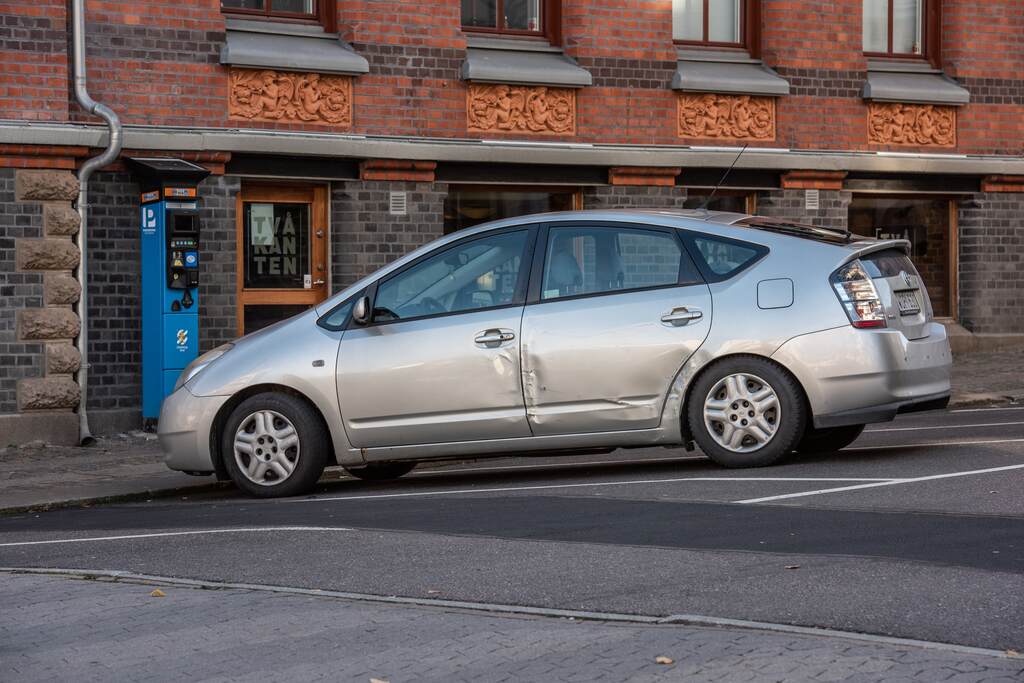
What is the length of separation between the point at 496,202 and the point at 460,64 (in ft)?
5.24

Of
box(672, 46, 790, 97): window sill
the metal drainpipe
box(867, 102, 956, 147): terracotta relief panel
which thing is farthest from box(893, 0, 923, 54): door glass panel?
the metal drainpipe

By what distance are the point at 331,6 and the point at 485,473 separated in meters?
7.27

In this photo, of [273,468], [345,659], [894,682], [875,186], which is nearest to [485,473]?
[273,468]

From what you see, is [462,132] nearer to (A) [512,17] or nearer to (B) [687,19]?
(A) [512,17]

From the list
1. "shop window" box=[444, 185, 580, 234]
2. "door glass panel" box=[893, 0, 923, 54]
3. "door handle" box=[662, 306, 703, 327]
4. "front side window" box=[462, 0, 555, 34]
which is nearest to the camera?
"door handle" box=[662, 306, 703, 327]

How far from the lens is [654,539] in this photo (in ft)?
24.1

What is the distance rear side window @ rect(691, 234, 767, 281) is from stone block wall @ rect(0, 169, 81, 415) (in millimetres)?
7375

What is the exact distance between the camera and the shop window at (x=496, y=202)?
17.5 m

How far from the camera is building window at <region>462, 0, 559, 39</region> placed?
17391mm

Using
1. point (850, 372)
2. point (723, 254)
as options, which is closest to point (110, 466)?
point (723, 254)

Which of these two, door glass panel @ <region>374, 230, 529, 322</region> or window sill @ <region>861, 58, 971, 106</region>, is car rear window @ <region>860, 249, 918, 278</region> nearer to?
door glass panel @ <region>374, 230, 529, 322</region>

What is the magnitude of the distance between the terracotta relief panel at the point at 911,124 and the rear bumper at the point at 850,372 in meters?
10.1

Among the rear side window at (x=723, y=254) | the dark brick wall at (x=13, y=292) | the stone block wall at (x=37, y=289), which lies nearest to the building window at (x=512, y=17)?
the stone block wall at (x=37, y=289)

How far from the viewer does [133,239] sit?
1549 cm
